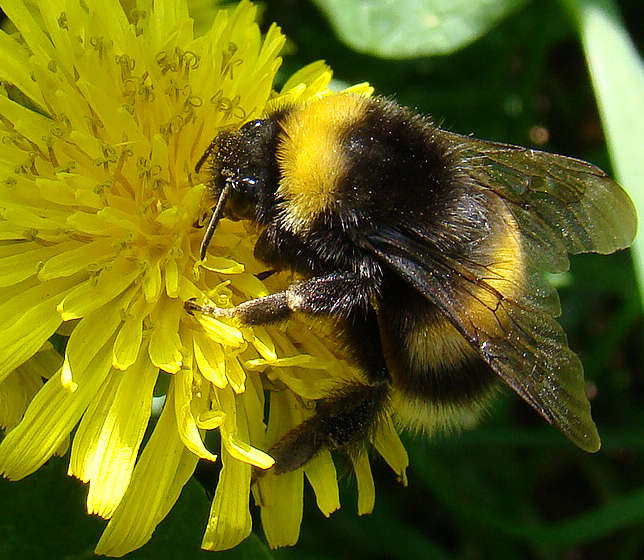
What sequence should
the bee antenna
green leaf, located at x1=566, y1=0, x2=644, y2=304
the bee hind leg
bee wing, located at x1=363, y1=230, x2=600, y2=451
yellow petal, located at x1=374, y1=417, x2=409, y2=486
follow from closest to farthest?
bee wing, located at x1=363, y1=230, x2=600, y2=451, the bee antenna, the bee hind leg, yellow petal, located at x1=374, y1=417, x2=409, y2=486, green leaf, located at x1=566, y1=0, x2=644, y2=304

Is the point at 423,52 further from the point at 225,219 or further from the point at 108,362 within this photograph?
the point at 108,362

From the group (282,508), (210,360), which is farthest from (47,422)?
(282,508)

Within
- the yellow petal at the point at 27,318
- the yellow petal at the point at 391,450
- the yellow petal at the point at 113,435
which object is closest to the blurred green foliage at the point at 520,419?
the yellow petal at the point at 391,450

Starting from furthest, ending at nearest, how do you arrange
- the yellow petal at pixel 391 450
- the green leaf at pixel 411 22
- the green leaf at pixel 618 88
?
the green leaf at pixel 411 22, the green leaf at pixel 618 88, the yellow petal at pixel 391 450

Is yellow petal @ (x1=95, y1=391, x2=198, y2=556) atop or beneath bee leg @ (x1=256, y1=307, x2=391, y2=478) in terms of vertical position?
atop

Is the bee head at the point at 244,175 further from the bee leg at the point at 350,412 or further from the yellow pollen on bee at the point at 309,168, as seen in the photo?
the bee leg at the point at 350,412

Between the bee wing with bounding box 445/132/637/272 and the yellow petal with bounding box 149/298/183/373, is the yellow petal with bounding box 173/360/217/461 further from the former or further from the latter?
the bee wing with bounding box 445/132/637/272

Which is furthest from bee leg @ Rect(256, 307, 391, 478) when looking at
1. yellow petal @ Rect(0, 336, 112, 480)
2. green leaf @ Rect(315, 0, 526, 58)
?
green leaf @ Rect(315, 0, 526, 58)

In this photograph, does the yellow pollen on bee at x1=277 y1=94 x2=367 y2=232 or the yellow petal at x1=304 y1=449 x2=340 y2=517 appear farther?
the yellow petal at x1=304 y1=449 x2=340 y2=517
